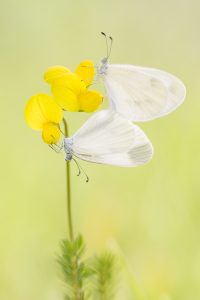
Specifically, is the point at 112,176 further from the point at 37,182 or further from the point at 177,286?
the point at 177,286

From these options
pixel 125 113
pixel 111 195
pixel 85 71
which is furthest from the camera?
pixel 111 195

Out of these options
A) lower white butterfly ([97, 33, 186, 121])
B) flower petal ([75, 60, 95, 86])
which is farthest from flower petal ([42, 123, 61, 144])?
lower white butterfly ([97, 33, 186, 121])

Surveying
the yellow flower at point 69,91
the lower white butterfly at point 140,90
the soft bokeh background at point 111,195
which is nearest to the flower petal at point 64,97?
the yellow flower at point 69,91

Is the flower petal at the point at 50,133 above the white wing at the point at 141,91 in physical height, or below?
below

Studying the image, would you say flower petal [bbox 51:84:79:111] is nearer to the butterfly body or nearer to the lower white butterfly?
the butterfly body

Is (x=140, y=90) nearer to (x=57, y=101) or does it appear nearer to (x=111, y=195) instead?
(x=57, y=101)

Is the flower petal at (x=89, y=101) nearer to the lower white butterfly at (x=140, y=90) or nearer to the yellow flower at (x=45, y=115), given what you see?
the yellow flower at (x=45, y=115)

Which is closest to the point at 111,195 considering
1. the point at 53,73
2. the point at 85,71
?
the point at 85,71

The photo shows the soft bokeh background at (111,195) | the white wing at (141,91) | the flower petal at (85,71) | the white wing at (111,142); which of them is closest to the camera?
the white wing at (111,142)
